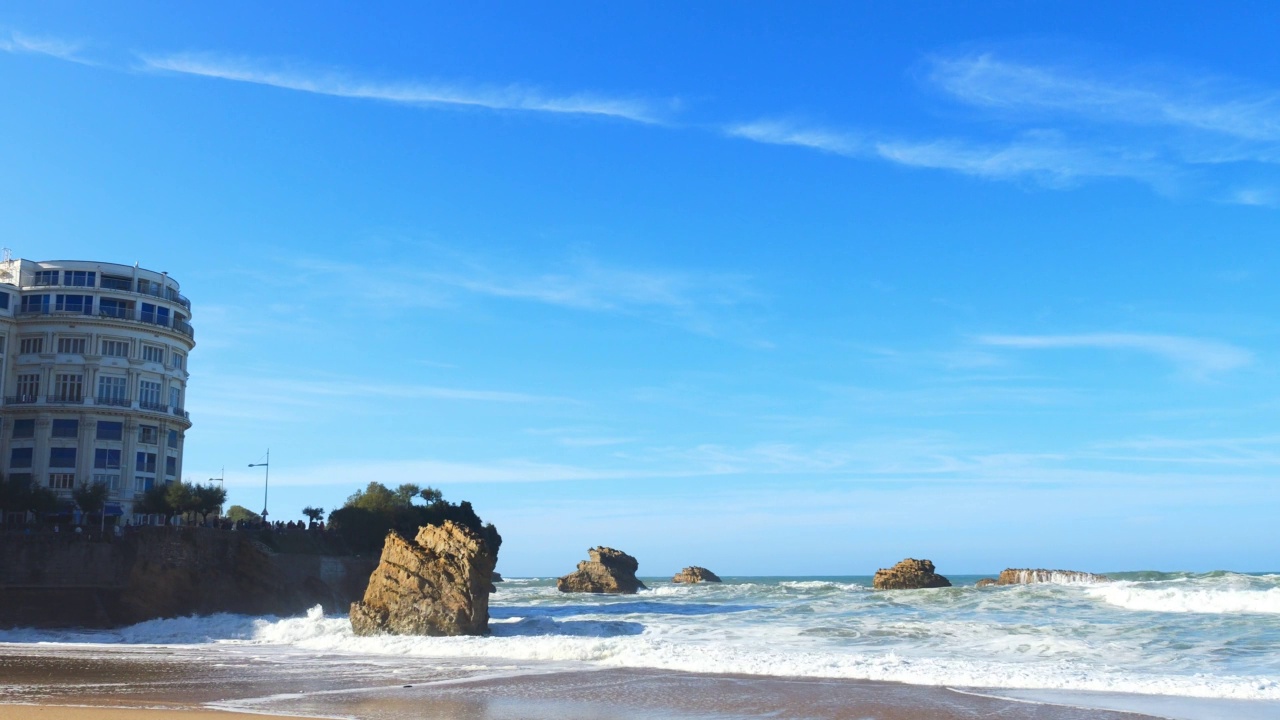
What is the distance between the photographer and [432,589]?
3550 cm

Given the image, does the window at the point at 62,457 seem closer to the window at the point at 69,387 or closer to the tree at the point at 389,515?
the window at the point at 69,387

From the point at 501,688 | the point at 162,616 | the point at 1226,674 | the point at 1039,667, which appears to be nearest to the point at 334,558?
the point at 162,616

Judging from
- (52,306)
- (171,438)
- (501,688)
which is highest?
(52,306)

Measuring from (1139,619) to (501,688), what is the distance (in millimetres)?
25594

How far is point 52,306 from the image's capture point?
56.0 metres

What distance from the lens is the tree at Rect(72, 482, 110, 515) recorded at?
5138 cm

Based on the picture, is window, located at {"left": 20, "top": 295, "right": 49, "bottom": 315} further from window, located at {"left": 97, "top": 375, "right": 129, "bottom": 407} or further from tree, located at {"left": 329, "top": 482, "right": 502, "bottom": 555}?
tree, located at {"left": 329, "top": 482, "right": 502, "bottom": 555}

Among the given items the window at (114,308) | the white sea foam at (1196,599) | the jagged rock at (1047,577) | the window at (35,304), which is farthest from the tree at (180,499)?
the jagged rock at (1047,577)

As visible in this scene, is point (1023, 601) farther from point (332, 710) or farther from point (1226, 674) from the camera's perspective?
point (332, 710)

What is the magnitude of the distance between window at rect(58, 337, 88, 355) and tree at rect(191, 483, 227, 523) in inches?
372

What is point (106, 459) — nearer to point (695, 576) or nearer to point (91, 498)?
point (91, 498)

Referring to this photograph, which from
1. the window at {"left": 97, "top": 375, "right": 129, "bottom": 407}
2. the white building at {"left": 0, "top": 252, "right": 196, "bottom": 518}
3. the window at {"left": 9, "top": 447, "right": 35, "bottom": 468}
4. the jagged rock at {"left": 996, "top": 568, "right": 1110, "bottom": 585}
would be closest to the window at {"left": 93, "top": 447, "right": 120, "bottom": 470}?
the white building at {"left": 0, "top": 252, "right": 196, "bottom": 518}

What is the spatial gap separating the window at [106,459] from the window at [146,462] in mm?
1205

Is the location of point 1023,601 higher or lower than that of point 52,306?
lower
